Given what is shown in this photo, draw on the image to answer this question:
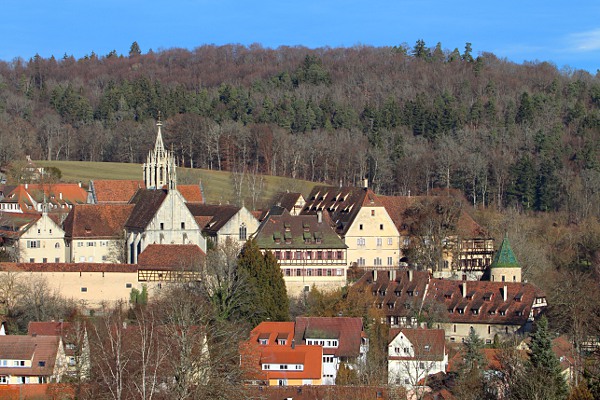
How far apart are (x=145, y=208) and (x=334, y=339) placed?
21.5 metres

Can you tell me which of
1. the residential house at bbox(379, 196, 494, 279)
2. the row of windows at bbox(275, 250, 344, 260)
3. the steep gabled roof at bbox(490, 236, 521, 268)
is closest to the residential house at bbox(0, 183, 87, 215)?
the residential house at bbox(379, 196, 494, 279)

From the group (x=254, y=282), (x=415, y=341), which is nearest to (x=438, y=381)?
(x=415, y=341)

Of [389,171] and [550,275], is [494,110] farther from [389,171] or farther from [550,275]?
[550,275]

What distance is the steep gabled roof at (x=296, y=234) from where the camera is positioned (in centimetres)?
7550

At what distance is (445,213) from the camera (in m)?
81.8

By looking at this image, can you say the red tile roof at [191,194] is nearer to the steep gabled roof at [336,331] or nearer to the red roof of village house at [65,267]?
the red roof of village house at [65,267]

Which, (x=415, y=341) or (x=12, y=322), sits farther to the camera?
(x=12, y=322)

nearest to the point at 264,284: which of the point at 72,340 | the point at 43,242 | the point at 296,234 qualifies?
the point at 296,234

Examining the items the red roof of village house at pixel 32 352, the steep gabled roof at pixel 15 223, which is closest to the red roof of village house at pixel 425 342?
the red roof of village house at pixel 32 352

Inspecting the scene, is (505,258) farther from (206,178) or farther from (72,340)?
(206,178)

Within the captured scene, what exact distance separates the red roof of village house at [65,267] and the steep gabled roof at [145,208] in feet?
22.2

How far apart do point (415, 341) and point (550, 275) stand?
2038cm

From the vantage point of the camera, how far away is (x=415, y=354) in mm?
60594

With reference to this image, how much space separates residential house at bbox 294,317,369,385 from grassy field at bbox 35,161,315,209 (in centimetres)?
4484
